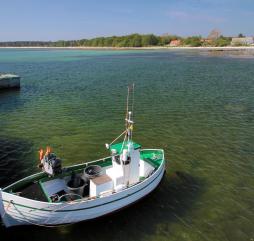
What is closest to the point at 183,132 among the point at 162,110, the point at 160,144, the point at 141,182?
the point at 160,144

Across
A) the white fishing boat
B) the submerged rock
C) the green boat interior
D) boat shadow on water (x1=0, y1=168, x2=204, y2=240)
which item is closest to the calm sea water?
boat shadow on water (x1=0, y1=168, x2=204, y2=240)

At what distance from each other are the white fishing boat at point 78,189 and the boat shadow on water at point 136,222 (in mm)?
557

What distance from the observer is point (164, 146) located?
24.5 metres

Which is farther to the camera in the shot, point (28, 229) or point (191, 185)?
point (191, 185)

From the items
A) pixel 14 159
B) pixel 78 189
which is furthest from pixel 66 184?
pixel 14 159

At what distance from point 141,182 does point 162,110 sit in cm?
2091

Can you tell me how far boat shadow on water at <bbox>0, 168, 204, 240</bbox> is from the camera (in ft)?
45.4

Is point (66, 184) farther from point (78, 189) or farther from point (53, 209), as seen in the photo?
point (53, 209)

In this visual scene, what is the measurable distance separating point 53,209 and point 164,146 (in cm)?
1344

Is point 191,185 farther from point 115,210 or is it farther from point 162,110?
point 162,110

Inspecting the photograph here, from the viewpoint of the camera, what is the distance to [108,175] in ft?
54.1

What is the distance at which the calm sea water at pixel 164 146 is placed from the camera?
14500 mm

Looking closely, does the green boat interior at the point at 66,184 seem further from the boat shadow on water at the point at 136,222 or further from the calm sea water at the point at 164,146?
the calm sea water at the point at 164,146

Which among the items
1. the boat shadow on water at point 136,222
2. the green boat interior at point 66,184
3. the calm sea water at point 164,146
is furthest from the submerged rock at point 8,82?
the boat shadow on water at point 136,222
